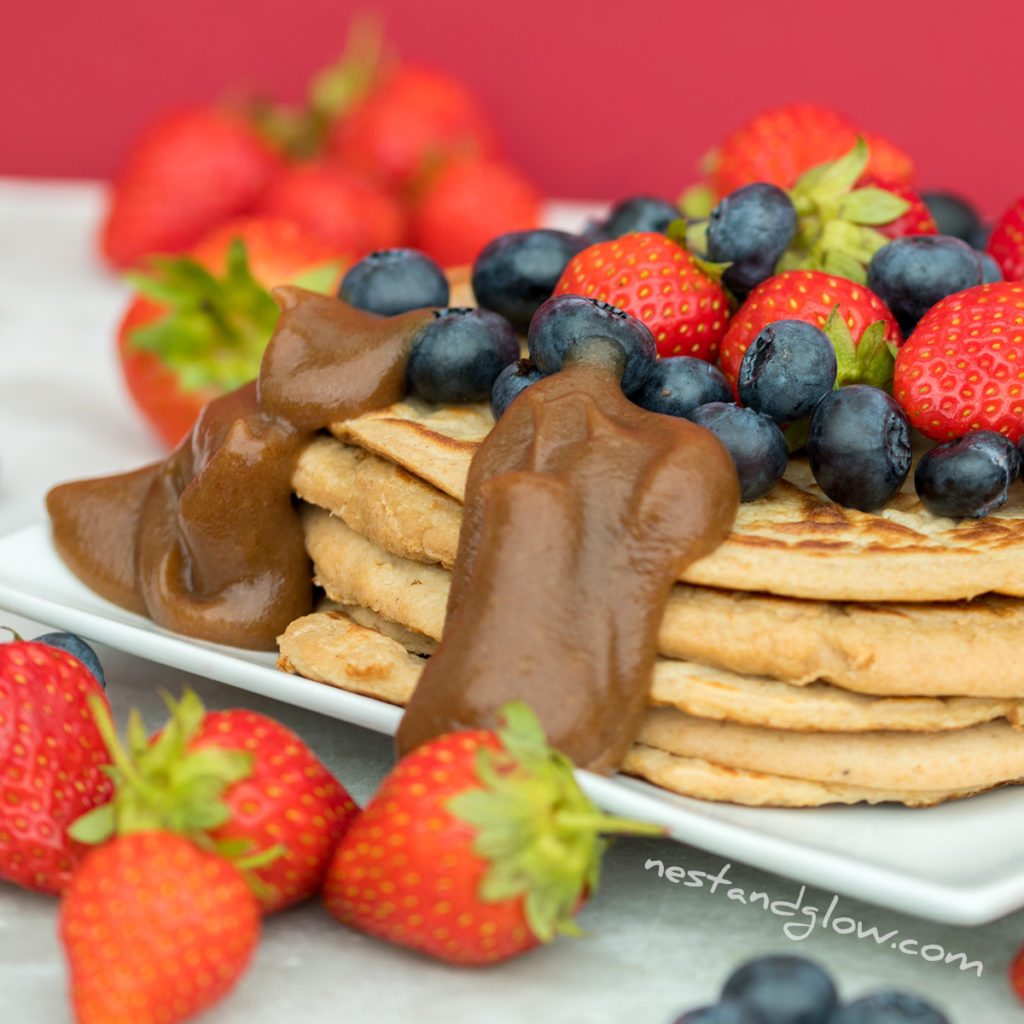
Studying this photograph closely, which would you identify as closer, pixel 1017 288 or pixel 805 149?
pixel 1017 288

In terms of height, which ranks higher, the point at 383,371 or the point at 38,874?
the point at 383,371

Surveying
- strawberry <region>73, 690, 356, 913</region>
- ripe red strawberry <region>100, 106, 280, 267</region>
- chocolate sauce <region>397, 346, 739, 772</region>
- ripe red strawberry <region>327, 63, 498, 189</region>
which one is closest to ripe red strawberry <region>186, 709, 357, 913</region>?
strawberry <region>73, 690, 356, 913</region>

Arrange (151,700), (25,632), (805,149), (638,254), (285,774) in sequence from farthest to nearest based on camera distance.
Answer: (805,149), (25,632), (151,700), (638,254), (285,774)

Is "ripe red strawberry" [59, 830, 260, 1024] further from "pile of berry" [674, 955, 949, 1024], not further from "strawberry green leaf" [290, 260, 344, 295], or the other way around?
"strawberry green leaf" [290, 260, 344, 295]

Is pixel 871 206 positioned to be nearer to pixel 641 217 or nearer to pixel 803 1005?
pixel 641 217

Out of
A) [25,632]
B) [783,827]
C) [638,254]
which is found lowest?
[25,632]

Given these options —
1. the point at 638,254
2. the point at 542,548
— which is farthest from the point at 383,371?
the point at 542,548

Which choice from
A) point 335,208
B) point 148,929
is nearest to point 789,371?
point 148,929

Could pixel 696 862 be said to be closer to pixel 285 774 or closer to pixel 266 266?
pixel 285 774
